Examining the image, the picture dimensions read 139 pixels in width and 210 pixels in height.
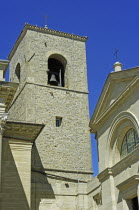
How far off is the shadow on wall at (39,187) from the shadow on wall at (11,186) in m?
3.94

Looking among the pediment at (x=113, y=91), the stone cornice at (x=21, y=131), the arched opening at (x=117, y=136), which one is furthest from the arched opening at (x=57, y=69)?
the arched opening at (x=117, y=136)

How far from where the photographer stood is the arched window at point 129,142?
51.4ft

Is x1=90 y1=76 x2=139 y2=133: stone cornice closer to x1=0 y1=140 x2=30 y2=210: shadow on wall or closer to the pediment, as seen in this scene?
the pediment

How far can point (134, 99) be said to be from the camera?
15219 millimetres

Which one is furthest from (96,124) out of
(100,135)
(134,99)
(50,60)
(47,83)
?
(50,60)

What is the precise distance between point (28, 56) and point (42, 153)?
666 cm

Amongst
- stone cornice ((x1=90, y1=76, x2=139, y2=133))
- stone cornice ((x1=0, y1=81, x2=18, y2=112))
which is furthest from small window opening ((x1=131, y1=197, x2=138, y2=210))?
stone cornice ((x1=0, y1=81, x2=18, y2=112))

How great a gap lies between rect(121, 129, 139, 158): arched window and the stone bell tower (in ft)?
24.6

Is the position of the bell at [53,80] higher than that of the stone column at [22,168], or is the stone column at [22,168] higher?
the bell at [53,80]

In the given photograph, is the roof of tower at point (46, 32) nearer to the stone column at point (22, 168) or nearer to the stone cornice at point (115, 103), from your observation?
the stone column at point (22, 168)

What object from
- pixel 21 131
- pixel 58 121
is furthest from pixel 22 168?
pixel 58 121

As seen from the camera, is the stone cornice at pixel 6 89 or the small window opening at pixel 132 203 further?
the stone cornice at pixel 6 89

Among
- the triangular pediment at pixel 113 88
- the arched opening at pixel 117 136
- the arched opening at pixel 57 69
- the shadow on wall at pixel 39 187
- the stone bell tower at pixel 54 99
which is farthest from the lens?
the arched opening at pixel 57 69

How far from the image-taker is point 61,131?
25109 mm
